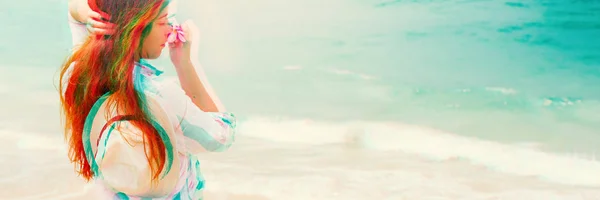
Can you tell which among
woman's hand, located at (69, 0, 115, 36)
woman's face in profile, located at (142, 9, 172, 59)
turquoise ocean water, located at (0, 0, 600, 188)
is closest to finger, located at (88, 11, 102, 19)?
woman's hand, located at (69, 0, 115, 36)

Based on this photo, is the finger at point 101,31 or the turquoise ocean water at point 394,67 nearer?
the finger at point 101,31

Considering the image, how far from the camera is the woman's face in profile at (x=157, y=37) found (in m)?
1.55

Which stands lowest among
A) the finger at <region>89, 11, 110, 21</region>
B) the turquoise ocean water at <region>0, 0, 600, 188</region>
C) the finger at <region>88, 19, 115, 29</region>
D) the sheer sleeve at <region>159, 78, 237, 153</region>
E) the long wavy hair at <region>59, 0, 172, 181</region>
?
the turquoise ocean water at <region>0, 0, 600, 188</region>

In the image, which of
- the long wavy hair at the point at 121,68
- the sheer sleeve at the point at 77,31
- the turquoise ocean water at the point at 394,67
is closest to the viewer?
the long wavy hair at the point at 121,68

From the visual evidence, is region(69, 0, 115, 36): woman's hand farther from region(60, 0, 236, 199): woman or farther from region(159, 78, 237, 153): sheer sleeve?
region(159, 78, 237, 153): sheer sleeve

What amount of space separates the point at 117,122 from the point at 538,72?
6.51 m

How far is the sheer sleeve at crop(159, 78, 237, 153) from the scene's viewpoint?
4.99ft

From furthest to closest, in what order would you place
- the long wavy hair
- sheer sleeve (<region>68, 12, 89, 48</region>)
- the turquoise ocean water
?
the turquoise ocean water < sheer sleeve (<region>68, 12, 89, 48</region>) < the long wavy hair

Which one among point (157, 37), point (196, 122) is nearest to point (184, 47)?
point (157, 37)

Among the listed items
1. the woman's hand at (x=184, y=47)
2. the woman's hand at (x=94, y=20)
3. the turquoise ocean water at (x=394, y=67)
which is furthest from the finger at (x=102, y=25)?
the turquoise ocean water at (x=394, y=67)

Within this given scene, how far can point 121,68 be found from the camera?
151 cm

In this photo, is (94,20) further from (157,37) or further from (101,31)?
(157,37)

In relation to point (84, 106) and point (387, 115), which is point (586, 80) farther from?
point (84, 106)

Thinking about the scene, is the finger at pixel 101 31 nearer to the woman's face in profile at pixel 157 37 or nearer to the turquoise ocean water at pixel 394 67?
the woman's face in profile at pixel 157 37
